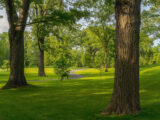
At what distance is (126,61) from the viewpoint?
245 inches

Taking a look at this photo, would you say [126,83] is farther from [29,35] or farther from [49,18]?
[29,35]

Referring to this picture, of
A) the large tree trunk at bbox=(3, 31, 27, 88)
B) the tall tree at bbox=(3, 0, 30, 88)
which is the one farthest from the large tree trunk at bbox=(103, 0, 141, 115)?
the large tree trunk at bbox=(3, 31, 27, 88)

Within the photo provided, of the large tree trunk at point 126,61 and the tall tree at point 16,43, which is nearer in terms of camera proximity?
the large tree trunk at point 126,61

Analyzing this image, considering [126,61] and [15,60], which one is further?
[15,60]

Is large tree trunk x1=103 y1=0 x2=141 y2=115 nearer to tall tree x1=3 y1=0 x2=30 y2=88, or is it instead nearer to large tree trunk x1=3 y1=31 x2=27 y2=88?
tall tree x1=3 y1=0 x2=30 y2=88

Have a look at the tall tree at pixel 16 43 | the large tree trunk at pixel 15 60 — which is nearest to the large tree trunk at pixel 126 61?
the tall tree at pixel 16 43

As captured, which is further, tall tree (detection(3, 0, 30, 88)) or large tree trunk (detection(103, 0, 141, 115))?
tall tree (detection(3, 0, 30, 88))

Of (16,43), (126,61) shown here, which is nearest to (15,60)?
(16,43)

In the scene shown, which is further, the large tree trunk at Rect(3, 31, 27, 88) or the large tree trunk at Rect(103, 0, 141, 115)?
the large tree trunk at Rect(3, 31, 27, 88)

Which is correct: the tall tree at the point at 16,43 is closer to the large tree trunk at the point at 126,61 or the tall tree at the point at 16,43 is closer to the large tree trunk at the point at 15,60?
the large tree trunk at the point at 15,60

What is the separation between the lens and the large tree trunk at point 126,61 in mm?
6223

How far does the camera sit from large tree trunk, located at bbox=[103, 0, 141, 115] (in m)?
6.22

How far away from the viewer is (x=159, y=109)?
23.8ft

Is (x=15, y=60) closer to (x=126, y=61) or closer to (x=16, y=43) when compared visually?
(x=16, y=43)
